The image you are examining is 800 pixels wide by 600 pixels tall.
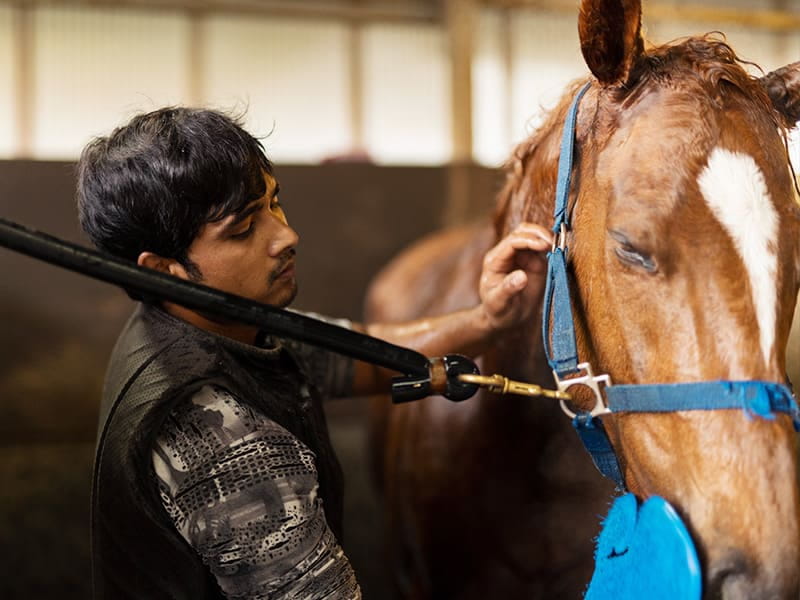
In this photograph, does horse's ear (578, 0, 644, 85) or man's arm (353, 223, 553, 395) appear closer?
horse's ear (578, 0, 644, 85)

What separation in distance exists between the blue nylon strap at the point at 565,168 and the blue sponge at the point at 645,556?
1.38 feet

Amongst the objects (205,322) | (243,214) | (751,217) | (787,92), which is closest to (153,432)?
(205,322)

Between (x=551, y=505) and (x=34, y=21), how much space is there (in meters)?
4.03

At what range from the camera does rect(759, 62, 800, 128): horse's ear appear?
49.6 inches

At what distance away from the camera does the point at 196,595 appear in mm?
1154

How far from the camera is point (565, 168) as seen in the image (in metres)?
1.26

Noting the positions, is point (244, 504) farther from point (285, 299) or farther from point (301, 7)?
point (301, 7)

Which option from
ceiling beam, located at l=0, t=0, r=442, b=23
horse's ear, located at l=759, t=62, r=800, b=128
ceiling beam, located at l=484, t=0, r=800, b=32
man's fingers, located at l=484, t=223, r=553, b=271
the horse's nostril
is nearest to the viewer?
the horse's nostril

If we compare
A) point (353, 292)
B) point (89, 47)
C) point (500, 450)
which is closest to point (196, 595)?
point (500, 450)

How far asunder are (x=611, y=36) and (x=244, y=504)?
2.72ft

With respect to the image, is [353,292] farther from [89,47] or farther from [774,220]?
[774,220]

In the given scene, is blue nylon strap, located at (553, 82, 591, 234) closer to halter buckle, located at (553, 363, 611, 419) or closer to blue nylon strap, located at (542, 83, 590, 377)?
blue nylon strap, located at (542, 83, 590, 377)

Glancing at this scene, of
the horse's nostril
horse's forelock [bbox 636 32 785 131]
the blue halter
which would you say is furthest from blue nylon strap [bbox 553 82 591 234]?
the horse's nostril

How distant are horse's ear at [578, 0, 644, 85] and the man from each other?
11.7 inches
